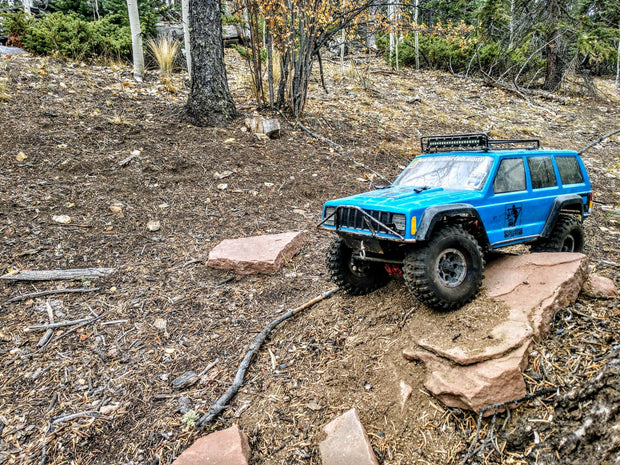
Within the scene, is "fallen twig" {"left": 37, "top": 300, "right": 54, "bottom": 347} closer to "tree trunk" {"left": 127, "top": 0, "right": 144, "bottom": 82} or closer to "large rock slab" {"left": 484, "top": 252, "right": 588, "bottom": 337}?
"large rock slab" {"left": 484, "top": 252, "right": 588, "bottom": 337}

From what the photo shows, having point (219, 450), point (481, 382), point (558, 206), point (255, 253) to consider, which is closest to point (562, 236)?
point (558, 206)

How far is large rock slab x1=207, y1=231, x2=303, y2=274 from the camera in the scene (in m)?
4.72

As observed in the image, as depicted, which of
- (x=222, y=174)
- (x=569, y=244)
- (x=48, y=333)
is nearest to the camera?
(x=48, y=333)

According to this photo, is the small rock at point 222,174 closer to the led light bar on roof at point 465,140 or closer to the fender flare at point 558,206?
the led light bar on roof at point 465,140

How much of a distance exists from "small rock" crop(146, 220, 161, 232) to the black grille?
9.99ft

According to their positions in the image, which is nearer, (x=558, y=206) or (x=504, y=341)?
(x=504, y=341)

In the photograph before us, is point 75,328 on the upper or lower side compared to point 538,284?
lower

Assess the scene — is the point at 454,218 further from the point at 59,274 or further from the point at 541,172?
the point at 59,274

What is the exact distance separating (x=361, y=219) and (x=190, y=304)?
2164mm

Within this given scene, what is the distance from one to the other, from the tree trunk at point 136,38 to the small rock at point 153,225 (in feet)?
20.4

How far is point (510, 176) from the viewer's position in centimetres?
408

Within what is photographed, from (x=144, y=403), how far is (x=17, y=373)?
1220mm

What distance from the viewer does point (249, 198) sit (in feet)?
21.0

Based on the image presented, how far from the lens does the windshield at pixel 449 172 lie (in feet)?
12.8
